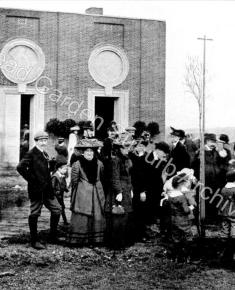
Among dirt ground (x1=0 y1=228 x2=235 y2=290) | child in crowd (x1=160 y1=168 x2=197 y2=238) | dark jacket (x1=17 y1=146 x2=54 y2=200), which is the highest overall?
dark jacket (x1=17 y1=146 x2=54 y2=200)

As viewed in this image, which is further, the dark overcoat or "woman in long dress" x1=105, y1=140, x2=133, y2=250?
the dark overcoat

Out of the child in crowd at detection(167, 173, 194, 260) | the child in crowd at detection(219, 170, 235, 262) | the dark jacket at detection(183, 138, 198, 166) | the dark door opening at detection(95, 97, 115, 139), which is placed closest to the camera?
the child in crowd at detection(219, 170, 235, 262)

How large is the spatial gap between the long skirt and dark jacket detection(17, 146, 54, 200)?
2.17ft

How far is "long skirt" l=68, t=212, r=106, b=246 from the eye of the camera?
28.1 feet

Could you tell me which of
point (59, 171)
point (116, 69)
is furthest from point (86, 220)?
point (116, 69)

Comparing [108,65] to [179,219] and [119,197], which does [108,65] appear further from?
[179,219]

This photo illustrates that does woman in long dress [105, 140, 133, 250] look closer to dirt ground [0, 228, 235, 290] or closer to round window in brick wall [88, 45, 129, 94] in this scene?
dirt ground [0, 228, 235, 290]

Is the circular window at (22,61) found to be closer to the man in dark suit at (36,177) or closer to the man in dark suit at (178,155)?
the man in dark suit at (178,155)

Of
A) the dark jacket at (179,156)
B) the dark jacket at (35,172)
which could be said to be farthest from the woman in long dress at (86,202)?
the dark jacket at (179,156)

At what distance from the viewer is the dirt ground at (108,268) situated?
22.0ft

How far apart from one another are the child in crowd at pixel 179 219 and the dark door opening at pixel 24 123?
11890 mm

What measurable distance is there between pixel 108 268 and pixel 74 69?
1312 cm

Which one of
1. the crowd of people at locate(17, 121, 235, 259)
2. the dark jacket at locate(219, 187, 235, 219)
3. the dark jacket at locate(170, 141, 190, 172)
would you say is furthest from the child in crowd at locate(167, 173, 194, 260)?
the dark jacket at locate(170, 141, 190, 172)

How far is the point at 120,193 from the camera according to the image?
8555mm
